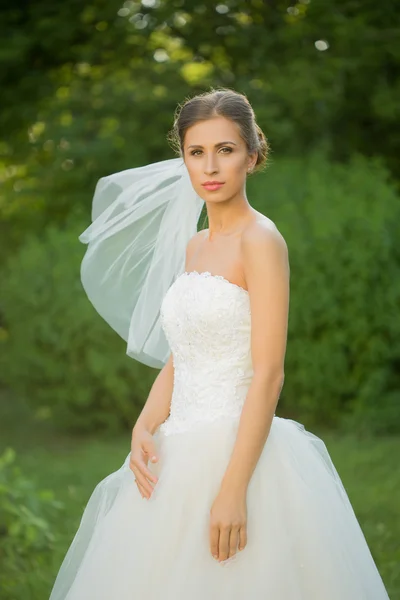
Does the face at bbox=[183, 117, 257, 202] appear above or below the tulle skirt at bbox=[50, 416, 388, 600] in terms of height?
above

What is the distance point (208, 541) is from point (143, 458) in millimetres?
380

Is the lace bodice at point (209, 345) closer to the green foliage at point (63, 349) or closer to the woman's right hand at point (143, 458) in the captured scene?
the woman's right hand at point (143, 458)

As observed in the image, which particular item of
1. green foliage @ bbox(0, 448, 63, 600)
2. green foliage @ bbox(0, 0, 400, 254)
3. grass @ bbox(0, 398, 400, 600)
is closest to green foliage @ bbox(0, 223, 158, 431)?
grass @ bbox(0, 398, 400, 600)

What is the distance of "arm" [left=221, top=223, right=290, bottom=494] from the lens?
2391 mm

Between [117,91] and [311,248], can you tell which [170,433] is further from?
[117,91]

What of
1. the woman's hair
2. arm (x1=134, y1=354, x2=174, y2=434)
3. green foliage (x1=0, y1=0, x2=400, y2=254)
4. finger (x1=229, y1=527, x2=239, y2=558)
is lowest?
finger (x1=229, y1=527, x2=239, y2=558)

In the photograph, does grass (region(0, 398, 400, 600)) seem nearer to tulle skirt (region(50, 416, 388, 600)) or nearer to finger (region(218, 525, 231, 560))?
tulle skirt (region(50, 416, 388, 600))

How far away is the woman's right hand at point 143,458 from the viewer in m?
2.60

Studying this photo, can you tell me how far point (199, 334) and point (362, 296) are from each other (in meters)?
6.01

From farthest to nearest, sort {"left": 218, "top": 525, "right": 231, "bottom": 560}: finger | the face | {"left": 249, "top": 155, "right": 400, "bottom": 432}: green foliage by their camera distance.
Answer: {"left": 249, "top": 155, "right": 400, "bottom": 432}: green foliage, the face, {"left": 218, "top": 525, "right": 231, "bottom": 560}: finger

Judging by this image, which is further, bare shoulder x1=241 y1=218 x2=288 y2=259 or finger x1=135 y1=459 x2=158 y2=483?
finger x1=135 y1=459 x2=158 y2=483

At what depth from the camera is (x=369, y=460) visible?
7.32 metres

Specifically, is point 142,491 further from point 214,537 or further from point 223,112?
point 223,112

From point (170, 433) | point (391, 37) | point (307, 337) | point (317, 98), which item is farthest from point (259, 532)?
point (391, 37)
